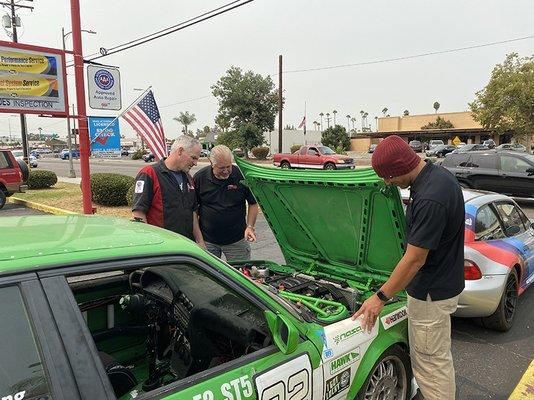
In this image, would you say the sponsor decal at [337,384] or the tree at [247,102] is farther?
the tree at [247,102]

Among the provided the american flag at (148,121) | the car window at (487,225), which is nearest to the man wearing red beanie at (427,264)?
the car window at (487,225)

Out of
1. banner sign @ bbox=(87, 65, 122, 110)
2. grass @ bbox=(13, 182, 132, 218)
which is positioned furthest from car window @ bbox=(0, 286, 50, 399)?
grass @ bbox=(13, 182, 132, 218)

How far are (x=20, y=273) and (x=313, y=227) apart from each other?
232 cm

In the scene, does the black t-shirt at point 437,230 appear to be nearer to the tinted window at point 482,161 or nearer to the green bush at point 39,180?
the tinted window at point 482,161

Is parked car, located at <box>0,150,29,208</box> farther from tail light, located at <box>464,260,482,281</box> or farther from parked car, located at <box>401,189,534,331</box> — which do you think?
tail light, located at <box>464,260,482,281</box>

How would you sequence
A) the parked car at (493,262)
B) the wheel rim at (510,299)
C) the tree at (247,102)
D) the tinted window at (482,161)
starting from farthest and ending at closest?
the tree at (247,102), the tinted window at (482,161), the wheel rim at (510,299), the parked car at (493,262)

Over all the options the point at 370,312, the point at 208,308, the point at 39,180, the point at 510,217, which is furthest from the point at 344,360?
the point at 39,180

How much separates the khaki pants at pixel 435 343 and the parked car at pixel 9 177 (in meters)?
13.4

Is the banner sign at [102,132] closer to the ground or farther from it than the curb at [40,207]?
farther from it

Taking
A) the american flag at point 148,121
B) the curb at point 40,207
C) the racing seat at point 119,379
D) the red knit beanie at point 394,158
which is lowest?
the curb at point 40,207

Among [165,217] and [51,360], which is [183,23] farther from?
[51,360]

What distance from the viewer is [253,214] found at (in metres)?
4.53

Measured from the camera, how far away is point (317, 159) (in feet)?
84.9

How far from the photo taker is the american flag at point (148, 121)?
782 cm
